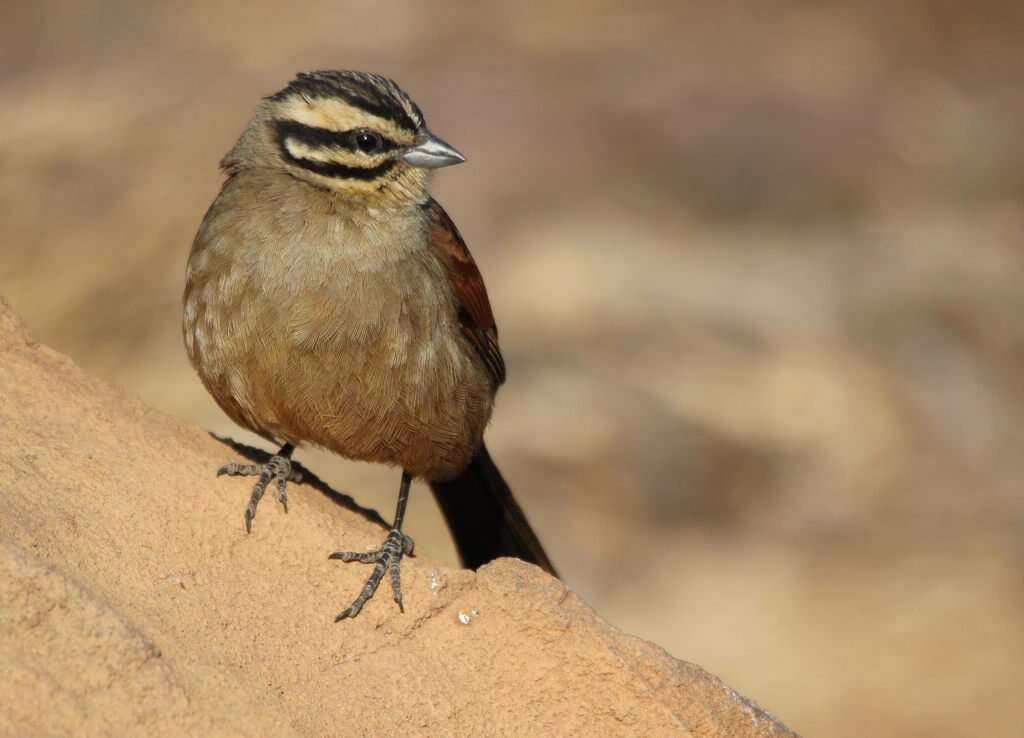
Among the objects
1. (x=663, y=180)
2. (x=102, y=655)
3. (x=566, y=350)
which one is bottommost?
(x=566, y=350)

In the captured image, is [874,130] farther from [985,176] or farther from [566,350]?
[566,350]

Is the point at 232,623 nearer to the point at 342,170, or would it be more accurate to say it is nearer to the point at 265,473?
the point at 265,473

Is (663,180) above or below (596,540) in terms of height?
above

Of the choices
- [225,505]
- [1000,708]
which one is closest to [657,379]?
[1000,708]

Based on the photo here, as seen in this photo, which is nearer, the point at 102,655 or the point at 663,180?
the point at 102,655

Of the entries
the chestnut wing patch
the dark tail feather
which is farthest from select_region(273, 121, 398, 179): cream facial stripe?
the dark tail feather
